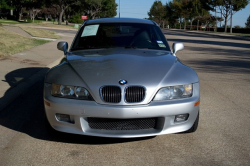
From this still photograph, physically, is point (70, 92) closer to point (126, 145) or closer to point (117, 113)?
point (117, 113)

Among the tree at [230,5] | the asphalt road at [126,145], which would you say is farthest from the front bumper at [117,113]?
the tree at [230,5]

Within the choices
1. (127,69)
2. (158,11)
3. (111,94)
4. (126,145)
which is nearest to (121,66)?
(127,69)

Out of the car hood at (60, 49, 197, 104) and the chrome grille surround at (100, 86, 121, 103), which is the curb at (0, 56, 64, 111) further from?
the chrome grille surround at (100, 86, 121, 103)

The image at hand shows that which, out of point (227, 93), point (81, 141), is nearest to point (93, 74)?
point (81, 141)

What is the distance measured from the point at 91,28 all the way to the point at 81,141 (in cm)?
225

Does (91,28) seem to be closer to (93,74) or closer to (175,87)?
(93,74)

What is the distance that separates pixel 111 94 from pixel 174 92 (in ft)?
2.38

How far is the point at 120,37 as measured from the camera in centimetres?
536

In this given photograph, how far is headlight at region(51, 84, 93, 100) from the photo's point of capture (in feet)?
11.9

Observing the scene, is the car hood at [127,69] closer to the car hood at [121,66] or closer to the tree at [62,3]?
the car hood at [121,66]

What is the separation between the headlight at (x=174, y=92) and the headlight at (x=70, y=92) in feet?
2.54

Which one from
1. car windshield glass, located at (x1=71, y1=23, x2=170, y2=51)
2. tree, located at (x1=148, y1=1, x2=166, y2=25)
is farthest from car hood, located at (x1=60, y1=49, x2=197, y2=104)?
tree, located at (x1=148, y1=1, x2=166, y2=25)

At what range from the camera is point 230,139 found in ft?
13.7

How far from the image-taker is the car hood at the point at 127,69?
360 centimetres
